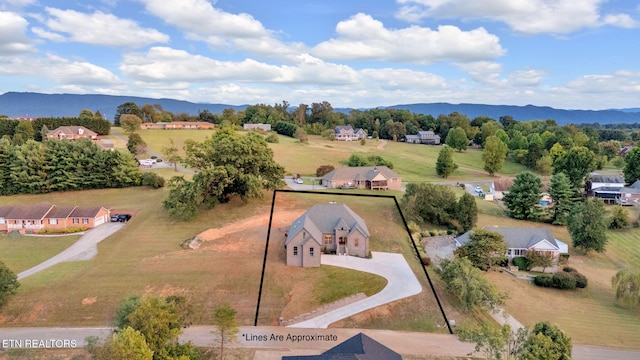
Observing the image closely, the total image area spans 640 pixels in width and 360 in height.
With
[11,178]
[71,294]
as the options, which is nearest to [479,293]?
[71,294]

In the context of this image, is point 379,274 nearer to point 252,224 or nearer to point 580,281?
point 252,224

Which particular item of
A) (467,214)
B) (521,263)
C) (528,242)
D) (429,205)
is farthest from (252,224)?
(528,242)

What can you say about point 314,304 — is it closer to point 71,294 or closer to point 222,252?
point 222,252

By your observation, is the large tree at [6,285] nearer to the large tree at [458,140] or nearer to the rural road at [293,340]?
the rural road at [293,340]

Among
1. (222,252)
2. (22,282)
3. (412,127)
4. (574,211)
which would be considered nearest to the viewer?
(22,282)

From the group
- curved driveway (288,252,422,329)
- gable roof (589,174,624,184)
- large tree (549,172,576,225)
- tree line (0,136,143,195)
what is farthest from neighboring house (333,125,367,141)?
curved driveway (288,252,422,329)

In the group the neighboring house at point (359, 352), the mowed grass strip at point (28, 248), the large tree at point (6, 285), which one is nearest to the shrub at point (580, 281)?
the neighboring house at point (359, 352)
